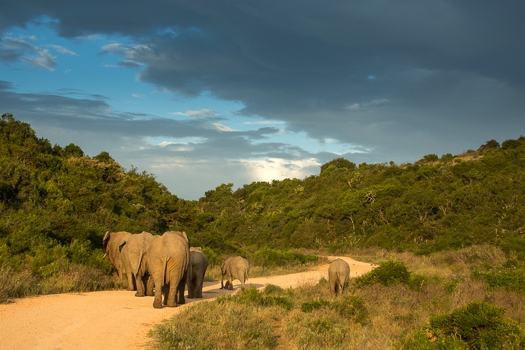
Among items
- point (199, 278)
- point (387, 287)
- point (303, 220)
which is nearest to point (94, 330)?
point (199, 278)

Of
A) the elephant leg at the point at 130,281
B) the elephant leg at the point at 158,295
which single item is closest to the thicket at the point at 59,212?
the elephant leg at the point at 130,281

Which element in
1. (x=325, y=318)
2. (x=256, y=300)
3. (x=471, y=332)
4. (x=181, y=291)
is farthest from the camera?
(x=181, y=291)

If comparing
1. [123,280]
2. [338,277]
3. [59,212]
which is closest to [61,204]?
[59,212]

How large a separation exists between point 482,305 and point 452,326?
65 centimetres

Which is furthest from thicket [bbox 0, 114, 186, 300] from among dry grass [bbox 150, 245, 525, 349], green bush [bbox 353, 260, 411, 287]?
green bush [bbox 353, 260, 411, 287]

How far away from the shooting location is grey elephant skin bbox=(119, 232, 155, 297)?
39.0 feet

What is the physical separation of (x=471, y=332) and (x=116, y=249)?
10212 mm

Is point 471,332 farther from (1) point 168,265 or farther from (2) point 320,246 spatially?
(2) point 320,246

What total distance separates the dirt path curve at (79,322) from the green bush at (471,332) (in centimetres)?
433

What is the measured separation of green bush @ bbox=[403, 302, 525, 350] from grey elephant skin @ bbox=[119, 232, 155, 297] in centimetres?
698

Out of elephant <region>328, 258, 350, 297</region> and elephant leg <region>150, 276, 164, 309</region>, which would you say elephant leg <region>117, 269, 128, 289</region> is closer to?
elephant leg <region>150, 276, 164, 309</region>

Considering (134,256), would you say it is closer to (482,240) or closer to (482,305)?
(482,305)

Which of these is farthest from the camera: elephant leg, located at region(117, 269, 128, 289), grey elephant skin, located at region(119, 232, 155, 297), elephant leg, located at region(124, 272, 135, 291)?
elephant leg, located at region(117, 269, 128, 289)

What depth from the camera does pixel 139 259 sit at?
12.0 meters
